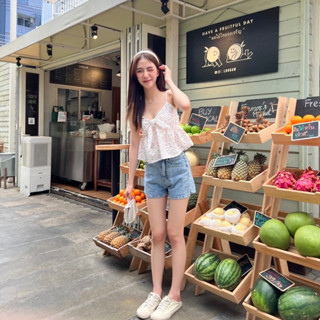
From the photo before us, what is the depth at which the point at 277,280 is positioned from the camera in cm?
191

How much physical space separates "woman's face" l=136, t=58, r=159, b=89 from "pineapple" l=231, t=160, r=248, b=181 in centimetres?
84

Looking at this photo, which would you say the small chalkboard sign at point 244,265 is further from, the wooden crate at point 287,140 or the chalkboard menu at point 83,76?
the chalkboard menu at point 83,76

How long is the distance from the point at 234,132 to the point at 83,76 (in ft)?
19.4

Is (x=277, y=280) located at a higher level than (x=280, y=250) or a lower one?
lower

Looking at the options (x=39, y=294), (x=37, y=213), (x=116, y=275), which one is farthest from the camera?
(x=37, y=213)

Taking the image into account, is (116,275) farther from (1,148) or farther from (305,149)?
A: (1,148)

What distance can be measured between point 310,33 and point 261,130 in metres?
1.31

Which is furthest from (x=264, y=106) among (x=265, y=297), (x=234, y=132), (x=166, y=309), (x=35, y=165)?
(x=35, y=165)

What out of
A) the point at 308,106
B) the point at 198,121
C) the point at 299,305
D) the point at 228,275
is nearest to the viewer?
the point at 299,305

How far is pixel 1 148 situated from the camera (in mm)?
8125

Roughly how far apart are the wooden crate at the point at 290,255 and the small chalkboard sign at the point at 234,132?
0.69 meters

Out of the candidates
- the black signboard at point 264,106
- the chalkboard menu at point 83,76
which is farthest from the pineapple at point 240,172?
the chalkboard menu at point 83,76

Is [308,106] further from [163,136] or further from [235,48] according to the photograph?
[235,48]

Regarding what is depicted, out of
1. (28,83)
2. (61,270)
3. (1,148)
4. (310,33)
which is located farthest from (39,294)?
(1,148)
